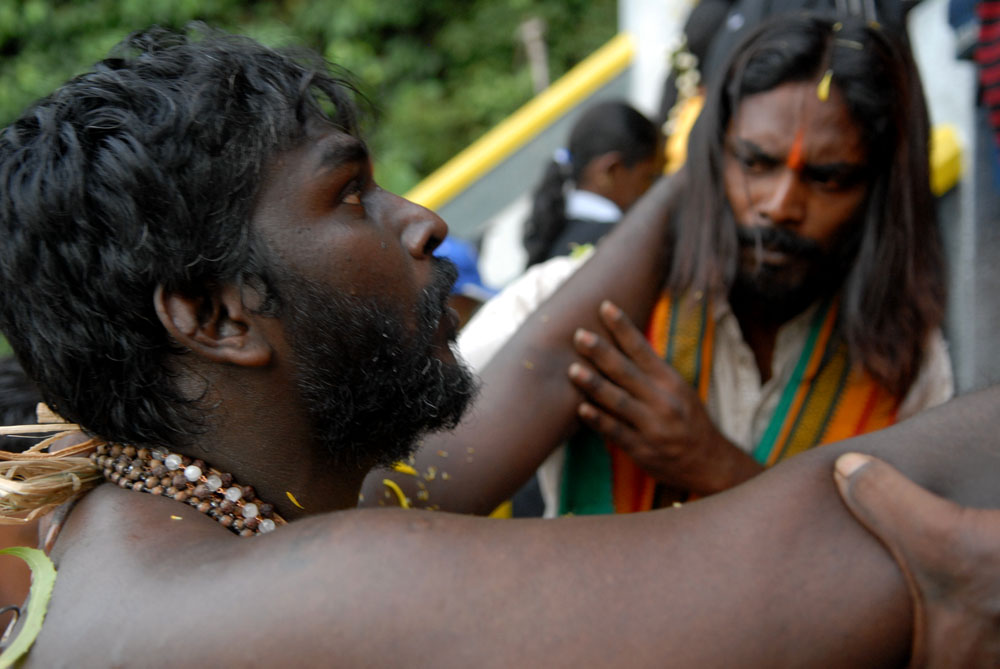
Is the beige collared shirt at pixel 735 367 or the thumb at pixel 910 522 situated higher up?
the thumb at pixel 910 522

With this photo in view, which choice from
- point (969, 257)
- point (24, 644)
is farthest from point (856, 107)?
point (24, 644)

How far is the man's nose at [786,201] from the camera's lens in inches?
102

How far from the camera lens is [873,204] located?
2.70 m

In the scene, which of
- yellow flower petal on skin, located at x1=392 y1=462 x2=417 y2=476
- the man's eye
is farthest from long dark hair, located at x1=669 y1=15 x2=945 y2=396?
the man's eye

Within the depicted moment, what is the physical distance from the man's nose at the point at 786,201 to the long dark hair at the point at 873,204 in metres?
0.12

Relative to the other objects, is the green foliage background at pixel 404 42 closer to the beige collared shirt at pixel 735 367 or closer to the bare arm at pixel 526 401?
the beige collared shirt at pixel 735 367

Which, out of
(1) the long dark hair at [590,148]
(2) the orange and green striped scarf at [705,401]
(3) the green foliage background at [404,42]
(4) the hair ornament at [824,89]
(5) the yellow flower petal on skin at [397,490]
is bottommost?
(3) the green foliage background at [404,42]

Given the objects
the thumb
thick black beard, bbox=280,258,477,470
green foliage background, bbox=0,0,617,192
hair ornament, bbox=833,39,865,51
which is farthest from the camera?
green foliage background, bbox=0,0,617,192

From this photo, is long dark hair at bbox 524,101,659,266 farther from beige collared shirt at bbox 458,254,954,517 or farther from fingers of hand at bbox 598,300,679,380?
fingers of hand at bbox 598,300,679,380

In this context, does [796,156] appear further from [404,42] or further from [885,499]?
[404,42]

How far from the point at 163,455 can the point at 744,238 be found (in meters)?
1.69

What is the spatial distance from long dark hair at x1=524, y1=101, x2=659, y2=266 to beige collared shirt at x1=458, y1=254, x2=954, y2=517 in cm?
221

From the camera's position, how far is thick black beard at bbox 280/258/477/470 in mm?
1624

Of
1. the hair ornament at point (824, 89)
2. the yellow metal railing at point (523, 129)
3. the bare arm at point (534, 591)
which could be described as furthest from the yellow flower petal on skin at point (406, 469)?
the yellow metal railing at point (523, 129)
